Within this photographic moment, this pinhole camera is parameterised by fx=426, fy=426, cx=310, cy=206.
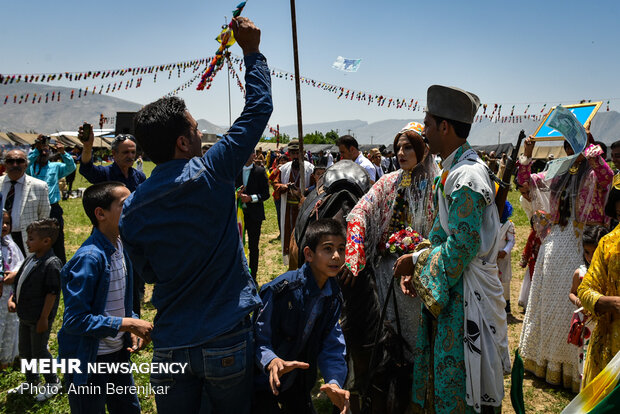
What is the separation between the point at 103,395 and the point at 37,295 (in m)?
1.66

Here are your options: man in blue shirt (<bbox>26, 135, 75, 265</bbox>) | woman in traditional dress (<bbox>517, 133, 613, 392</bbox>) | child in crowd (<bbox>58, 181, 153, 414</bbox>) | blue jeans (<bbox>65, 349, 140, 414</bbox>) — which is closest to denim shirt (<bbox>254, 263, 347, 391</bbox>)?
child in crowd (<bbox>58, 181, 153, 414</bbox>)

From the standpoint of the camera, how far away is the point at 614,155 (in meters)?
4.47

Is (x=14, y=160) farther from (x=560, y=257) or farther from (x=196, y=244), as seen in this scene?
(x=560, y=257)

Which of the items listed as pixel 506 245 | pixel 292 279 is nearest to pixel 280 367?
pixel 292 279

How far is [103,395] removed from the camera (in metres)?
2.58

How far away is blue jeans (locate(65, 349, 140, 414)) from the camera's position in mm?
2492

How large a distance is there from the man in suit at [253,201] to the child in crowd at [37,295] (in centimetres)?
355

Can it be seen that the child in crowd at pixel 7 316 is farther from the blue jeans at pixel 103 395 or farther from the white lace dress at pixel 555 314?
the white lace dress at pixel 555 314

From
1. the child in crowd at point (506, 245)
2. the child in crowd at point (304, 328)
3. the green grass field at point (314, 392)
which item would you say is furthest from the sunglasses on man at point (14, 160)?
the child in crowd at point (506, 245)

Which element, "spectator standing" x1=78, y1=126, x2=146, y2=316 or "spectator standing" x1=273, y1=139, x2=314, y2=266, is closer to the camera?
"spectator standing" x1=78, y1=126, x2=146, y2=316

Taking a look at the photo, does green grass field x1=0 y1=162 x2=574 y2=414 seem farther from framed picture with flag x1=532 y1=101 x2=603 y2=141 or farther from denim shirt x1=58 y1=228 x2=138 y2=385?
framed picture with flag x1=532 y1=101 x2=603 y2=141

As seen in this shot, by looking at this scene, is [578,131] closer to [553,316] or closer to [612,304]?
[612,304]

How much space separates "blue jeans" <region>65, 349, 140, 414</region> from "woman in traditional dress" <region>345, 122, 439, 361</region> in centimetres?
175

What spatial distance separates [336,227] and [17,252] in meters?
3.90
